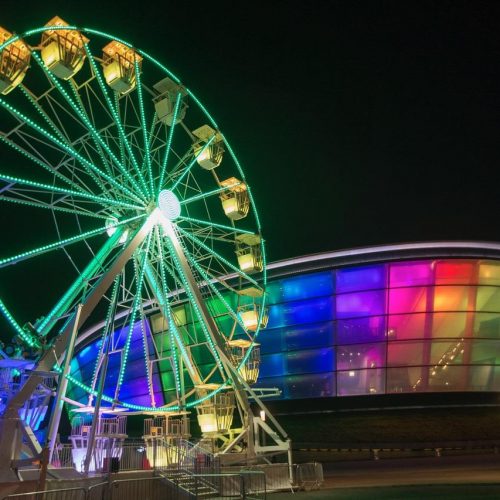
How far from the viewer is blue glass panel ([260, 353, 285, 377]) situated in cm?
3762

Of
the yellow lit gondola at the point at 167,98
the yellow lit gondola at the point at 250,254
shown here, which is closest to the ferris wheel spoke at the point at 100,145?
the yellow lit gondola at the point at 167,98

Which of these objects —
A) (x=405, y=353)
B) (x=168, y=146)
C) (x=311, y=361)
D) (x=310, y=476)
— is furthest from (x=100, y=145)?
(x=405, y=353)

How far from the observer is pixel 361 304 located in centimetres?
3606

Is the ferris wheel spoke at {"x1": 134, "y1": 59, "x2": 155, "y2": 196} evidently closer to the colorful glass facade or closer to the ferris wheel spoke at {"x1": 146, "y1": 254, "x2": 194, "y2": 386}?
the ferris wheel spoke at {"x1": 146, "y1": 254, "x2": 194, "y2": 386}


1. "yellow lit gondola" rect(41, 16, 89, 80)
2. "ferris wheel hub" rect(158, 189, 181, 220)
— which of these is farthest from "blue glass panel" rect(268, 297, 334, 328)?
"yellow lit gondola" rect(41, 16, 89, 80)

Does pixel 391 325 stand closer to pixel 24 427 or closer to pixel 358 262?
pixel 358 262

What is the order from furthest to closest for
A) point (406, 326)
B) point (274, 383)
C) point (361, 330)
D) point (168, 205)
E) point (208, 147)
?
point (274, 383) < point (361, 330) < point (406, 326) < point (208, 147) < point (168, 205)

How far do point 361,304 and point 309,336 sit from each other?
4100mm

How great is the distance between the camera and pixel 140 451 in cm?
2130

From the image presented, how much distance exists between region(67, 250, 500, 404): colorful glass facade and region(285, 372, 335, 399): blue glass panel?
0.21 ft

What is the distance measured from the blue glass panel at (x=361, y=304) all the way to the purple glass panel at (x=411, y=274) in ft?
3.98

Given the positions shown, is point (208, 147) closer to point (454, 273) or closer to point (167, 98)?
point (167, 98)

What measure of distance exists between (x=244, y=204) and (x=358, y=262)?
445 inches

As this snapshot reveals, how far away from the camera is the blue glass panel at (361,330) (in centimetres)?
3584
